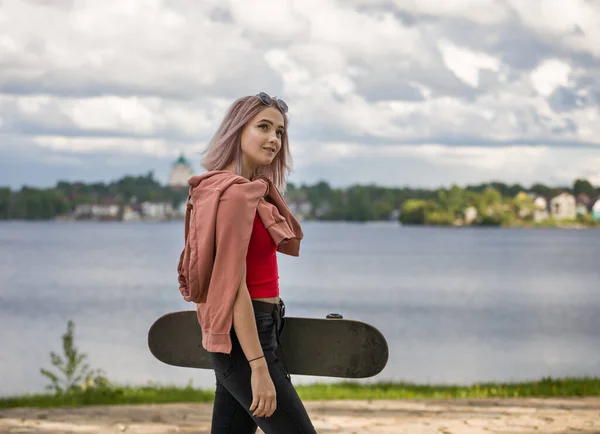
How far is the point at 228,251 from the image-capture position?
300cm

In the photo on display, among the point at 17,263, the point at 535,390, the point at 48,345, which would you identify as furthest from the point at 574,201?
the point at 535,390

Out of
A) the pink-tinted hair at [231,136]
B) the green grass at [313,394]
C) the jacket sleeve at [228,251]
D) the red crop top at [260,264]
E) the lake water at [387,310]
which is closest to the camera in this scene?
the jacket sleeve at [228,251]

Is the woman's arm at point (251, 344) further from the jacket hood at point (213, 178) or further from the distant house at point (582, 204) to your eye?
the distant house at point (582, 204)

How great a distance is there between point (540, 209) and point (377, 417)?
150656 mm

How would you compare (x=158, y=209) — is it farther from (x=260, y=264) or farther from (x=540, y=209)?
(x=260, y=264)

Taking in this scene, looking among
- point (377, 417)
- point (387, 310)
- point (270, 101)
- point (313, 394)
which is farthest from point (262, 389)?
point (387, 310)

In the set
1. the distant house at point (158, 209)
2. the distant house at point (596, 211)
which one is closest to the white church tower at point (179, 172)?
the distant house at point (158, 209)

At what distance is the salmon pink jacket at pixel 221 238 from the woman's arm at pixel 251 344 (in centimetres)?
3

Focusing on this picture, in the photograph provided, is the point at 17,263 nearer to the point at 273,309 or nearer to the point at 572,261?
the point at 572,261

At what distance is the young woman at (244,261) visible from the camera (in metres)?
3.01

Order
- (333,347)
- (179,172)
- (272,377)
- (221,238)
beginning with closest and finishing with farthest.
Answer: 1. (221,238)
2. (272,377)
3. (333,347)
4. (179,172)

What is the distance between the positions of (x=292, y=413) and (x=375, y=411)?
460 centimetres

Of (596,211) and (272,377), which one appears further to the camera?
(596,211)

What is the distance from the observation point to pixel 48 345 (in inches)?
993
